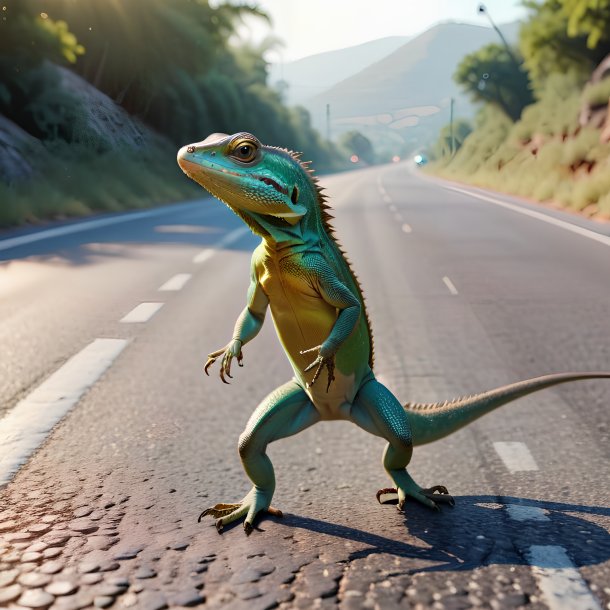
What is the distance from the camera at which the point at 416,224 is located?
24.9 metres

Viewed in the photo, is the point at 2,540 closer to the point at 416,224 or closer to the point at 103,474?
the point at 103,474

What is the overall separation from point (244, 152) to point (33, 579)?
1.75m

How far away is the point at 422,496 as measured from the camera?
160 inches

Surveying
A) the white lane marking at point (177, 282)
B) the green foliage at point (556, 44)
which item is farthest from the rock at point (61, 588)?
the green foliage at point (556, 44)

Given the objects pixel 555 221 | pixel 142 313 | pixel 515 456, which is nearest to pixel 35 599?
pixel 515 456

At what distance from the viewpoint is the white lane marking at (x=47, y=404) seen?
5422 mm

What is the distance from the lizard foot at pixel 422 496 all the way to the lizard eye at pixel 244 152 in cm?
177

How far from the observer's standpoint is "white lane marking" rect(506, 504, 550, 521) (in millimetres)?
4250

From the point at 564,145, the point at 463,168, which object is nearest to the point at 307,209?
the point at 564,145

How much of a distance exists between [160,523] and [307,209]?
67.7 inches

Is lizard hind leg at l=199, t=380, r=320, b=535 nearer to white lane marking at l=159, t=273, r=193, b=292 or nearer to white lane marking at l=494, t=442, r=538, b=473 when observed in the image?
white lane marking at l=494, t=442, r=538, b=473

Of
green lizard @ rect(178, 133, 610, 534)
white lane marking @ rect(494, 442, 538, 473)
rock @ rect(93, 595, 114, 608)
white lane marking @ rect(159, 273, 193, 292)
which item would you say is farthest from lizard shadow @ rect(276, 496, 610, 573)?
white lane marking @ rect(159, 273, 193, 292)

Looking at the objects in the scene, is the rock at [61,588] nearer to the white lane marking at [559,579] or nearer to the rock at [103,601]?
the rock at [103,601]

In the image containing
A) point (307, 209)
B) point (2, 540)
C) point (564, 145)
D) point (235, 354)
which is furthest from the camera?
point (564, 145)
